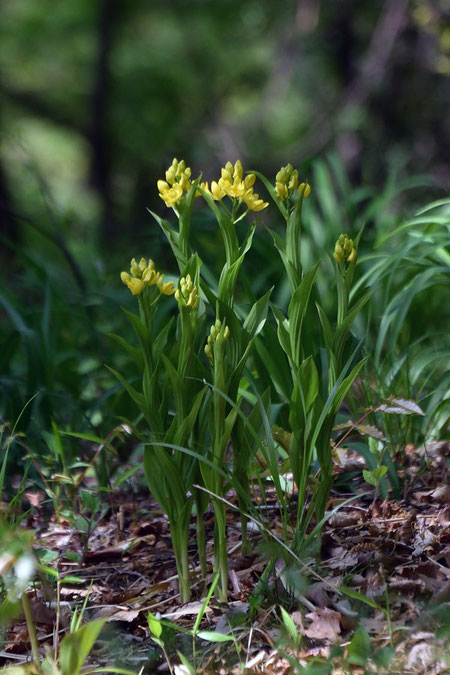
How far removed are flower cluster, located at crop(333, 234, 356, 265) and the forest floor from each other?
16.5 inches

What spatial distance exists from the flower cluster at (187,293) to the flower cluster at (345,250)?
27 centimetres

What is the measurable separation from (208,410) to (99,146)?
806 centimetres

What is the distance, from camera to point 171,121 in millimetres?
8234

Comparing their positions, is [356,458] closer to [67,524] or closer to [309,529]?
[309,529]

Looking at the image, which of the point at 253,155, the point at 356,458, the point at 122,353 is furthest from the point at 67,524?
the point at 253,155

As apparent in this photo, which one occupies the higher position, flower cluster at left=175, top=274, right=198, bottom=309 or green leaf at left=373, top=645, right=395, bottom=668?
flower cluster at left=175, top=274, right=198, bottom=309

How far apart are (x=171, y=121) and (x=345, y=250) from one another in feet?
24.1

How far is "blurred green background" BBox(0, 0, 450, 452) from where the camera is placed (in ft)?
9.16

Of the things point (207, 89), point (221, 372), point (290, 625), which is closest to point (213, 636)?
point (290, 625)

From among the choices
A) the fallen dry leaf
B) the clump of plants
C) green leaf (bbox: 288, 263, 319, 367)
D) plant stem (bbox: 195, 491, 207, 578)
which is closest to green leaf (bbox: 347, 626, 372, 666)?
the fallen dry leaf

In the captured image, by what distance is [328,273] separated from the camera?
2.75 m

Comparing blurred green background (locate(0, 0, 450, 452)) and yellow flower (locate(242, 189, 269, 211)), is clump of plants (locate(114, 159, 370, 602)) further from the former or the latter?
blurred green background (locate(0, 0, 450, 452))

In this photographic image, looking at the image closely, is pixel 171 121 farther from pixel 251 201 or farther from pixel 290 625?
pixel 290 625

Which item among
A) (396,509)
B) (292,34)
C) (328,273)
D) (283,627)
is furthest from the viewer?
(292,34)
